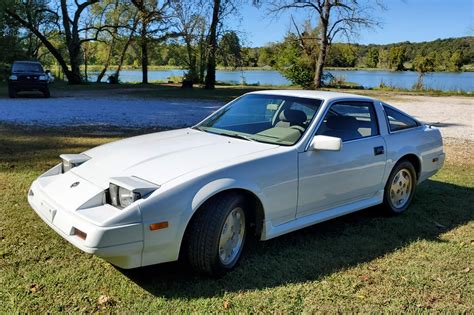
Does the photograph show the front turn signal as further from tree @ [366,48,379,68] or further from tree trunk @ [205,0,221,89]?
tree @ [366,48,379,68]

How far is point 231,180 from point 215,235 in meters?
0.44

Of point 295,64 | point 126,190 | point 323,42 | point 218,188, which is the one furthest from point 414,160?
point 295,64

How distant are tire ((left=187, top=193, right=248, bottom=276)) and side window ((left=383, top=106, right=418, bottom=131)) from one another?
2.54 meters

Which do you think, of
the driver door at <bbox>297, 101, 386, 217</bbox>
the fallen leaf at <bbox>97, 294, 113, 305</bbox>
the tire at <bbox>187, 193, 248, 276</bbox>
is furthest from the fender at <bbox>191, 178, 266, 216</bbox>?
the fallen leaf at <bbox>97, 294, 113, 305</bbox>

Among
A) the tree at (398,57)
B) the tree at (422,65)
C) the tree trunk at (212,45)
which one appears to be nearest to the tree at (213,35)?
the tree trunk at (212,45)

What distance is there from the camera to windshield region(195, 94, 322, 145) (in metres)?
4.32

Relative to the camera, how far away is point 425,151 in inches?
223

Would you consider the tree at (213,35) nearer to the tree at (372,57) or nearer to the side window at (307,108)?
the side window at (307,108)

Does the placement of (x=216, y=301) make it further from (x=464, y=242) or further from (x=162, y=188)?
(x=464, y=242)

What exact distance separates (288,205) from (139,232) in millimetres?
1447

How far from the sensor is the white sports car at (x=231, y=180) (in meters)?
3.15

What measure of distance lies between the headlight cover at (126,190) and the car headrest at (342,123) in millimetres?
2134

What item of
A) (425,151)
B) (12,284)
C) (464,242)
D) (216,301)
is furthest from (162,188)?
(425,151)

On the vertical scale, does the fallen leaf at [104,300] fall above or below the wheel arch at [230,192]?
below
